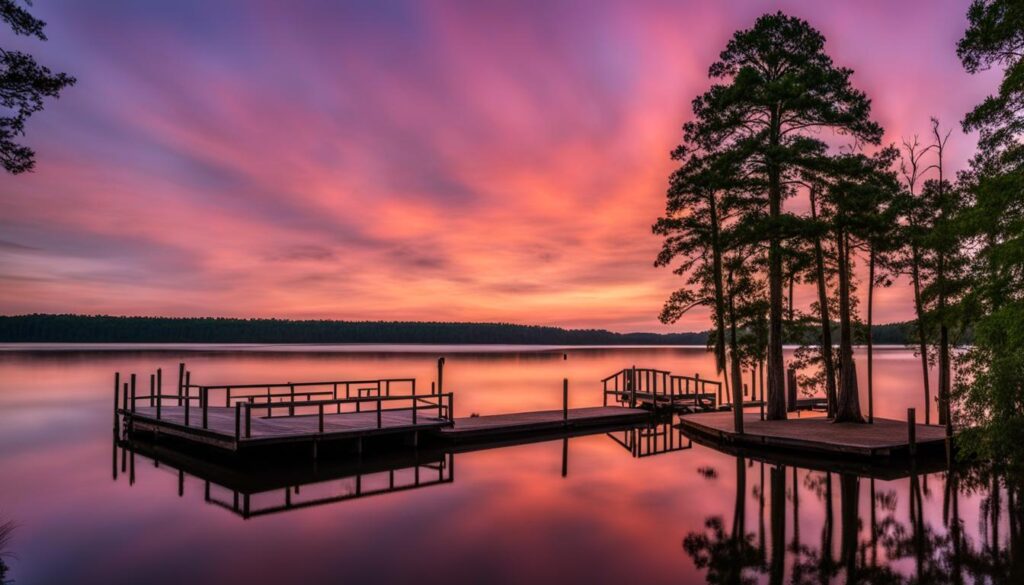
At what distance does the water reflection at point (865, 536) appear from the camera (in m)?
11.3

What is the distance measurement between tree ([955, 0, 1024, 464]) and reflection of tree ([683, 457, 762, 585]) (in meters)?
4.73

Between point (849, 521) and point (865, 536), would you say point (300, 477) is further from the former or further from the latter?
point (865, 536)

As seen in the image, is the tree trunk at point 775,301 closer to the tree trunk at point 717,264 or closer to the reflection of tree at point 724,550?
the tree trunk at point 717,264

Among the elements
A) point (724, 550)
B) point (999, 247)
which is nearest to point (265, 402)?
point (724, 550)

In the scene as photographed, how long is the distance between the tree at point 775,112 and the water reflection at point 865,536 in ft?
25.1

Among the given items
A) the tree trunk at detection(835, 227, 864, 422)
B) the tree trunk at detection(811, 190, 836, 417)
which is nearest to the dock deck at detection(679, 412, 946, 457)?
the tree trunk at detection(835, 227, 864, 422)

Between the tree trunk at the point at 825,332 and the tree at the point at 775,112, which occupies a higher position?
the tree at the point at 775,112

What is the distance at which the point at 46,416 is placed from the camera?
112ft

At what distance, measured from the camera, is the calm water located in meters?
11.8

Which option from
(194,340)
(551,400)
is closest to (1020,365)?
(551,400)

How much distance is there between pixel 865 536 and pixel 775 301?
11884 mm

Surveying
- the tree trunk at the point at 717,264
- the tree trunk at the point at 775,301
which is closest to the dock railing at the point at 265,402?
the tree trunk at the point at 717,264

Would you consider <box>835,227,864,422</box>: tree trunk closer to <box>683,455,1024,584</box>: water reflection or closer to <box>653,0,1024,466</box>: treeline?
<box>653,0,1024,466</box>: treeline

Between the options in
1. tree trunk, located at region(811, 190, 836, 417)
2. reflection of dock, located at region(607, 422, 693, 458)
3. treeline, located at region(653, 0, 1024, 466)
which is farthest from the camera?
tree trunk, located at region(811, 190, 836, 417)
